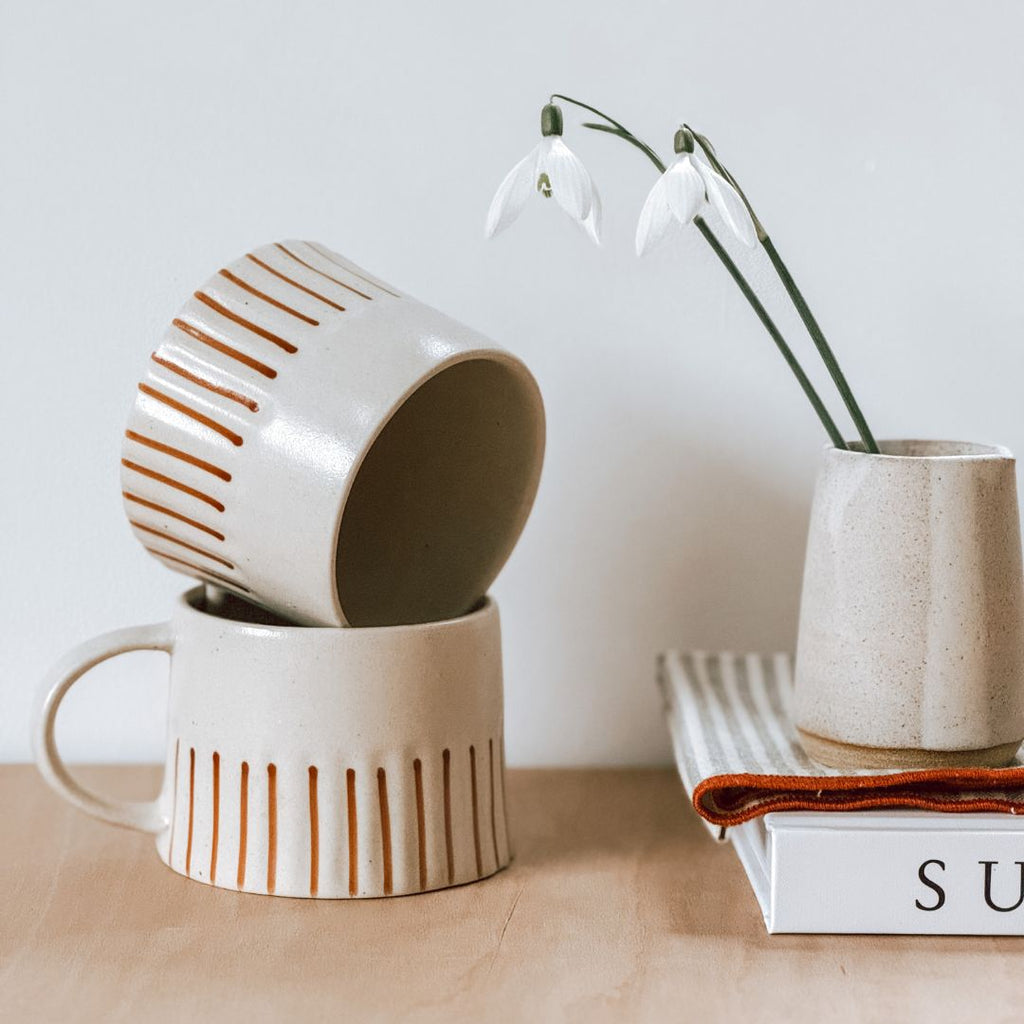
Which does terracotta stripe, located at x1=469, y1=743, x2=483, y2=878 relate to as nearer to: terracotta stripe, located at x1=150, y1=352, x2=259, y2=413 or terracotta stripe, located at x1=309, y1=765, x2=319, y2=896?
terracotta stripe, located at x1=309, y1=765, x2=319, y2=896

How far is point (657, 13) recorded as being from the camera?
0.76 m

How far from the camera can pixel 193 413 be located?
0.58 meters

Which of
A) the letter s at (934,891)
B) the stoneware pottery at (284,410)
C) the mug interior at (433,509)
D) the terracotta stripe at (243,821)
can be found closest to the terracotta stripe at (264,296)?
the stoneware pottery at (284,410)

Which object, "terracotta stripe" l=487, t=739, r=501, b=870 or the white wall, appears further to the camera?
the white wall

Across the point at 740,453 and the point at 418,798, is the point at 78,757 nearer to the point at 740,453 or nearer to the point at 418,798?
the point at 418,798

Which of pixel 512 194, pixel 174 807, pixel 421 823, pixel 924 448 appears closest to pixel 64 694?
pixel 174 807

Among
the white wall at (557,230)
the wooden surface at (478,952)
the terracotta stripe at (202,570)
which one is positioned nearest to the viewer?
the wooden surface at (478,952)

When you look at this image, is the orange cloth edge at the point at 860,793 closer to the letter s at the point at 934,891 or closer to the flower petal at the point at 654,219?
the letter s at the point at 934,891

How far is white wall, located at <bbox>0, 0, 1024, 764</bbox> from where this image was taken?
2.49 ft

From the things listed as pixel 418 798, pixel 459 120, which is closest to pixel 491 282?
pixel 459 120

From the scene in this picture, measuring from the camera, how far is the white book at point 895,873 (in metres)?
0.56

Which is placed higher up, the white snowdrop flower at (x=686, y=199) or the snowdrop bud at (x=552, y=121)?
the snowdrop bud at (x=552, y=121)

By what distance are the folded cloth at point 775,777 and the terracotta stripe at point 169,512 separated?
9.6 inches

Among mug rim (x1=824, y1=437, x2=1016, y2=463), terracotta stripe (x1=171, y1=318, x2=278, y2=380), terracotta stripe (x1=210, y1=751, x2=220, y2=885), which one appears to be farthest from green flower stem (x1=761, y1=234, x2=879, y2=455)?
terracotta stripe (x1=210, y1=751, x2=220, y2=885)
